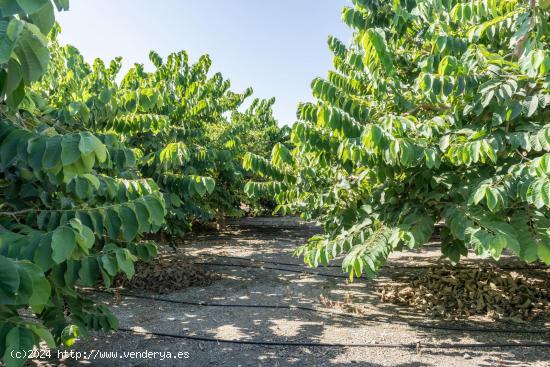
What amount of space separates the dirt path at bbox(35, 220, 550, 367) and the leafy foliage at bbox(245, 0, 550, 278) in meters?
0.97

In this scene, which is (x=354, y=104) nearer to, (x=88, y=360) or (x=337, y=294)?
(x=337, y=294)

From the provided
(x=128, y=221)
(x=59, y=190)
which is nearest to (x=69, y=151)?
(x=128, y=221)

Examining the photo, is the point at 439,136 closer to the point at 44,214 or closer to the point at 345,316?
the point at 345,316

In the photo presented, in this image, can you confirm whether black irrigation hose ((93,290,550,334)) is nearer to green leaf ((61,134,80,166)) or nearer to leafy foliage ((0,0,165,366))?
leafy foliage ((0,0,165,366))

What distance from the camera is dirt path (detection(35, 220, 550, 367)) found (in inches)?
146

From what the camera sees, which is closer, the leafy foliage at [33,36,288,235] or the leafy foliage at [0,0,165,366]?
the leafy foliage at [0,0,165,366]

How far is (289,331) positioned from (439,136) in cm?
260

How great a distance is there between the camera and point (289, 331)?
4.39m

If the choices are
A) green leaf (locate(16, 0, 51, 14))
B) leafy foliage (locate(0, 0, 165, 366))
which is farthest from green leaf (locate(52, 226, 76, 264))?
green leaf (locate(16, 0, 51, 14))

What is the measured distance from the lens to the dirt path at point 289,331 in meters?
3.70

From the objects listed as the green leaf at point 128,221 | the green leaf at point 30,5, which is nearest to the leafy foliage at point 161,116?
the green leaf at point 128,221

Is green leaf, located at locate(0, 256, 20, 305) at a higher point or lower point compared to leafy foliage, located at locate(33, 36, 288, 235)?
lower

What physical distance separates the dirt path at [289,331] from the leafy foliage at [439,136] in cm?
97

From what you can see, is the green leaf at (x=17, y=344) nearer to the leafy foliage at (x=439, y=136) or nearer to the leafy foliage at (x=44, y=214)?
the leafy foliage at (x=44, y=214)
